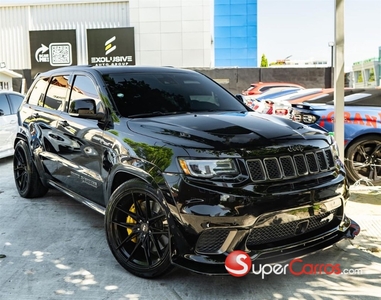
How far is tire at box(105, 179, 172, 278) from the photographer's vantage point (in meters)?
3.34

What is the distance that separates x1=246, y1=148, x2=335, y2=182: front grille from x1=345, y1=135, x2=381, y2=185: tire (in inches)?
119

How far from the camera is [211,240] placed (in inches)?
121

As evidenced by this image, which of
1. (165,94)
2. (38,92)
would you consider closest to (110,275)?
(165,94)

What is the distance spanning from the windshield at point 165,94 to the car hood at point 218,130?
→ 10.8 inches

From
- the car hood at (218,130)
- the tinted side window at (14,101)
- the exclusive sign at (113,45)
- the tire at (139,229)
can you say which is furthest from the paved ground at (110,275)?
the exclusive sign at (113,45)

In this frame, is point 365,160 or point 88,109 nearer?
point 88,109

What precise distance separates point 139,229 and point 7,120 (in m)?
6.59

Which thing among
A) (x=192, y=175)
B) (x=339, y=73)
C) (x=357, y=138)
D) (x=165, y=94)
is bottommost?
(x=357, y=138)

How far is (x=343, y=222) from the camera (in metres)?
3.68

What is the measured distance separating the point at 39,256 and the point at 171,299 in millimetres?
1504

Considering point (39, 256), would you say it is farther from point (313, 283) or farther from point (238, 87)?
point (238, 87)

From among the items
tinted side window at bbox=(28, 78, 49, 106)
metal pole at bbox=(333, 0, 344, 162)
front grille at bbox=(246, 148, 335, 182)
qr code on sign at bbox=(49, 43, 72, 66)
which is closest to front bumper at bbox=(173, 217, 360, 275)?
front grille at bbox=(246, 148, 335, 182)

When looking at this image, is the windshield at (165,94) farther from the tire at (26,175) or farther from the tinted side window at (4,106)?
the tinted side window at (4,106)

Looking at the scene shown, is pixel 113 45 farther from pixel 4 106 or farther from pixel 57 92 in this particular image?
pixel 57 92
